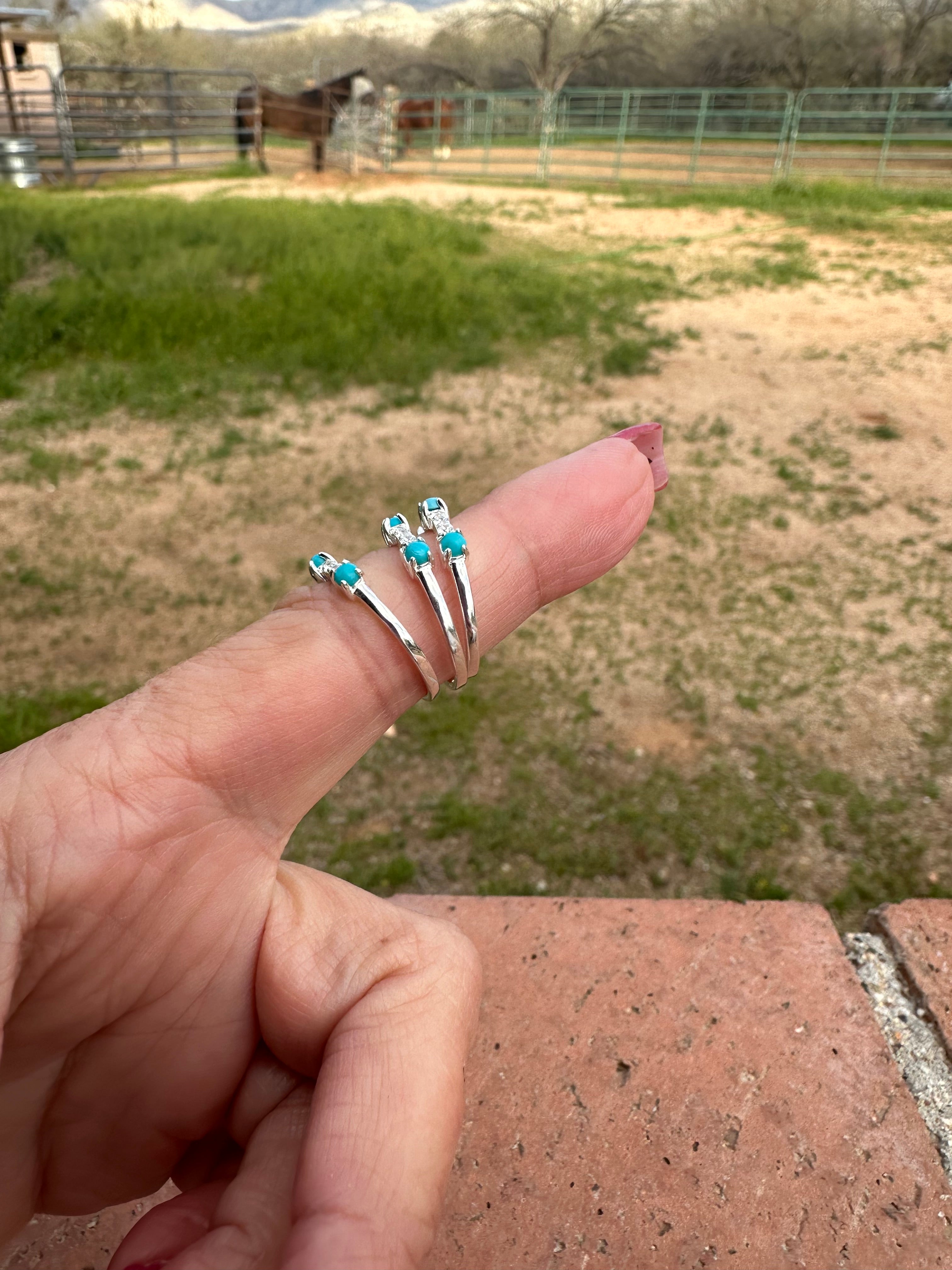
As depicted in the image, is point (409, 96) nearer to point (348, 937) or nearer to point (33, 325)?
point (33, 325)

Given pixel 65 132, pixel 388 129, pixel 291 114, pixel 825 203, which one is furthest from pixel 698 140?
pixel 65 132

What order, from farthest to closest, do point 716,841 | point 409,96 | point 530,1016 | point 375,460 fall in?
1. point 409,96
2. point 375,460
3. point 716,841
4. point 530,1016

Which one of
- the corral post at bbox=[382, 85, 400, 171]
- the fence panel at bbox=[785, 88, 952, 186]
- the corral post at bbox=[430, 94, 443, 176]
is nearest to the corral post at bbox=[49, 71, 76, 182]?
the corral post at bbox=[382, 85, 400, 171]

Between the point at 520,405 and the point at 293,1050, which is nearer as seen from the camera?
the point at 293,1050

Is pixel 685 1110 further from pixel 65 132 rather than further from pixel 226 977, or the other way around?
pixel 65 132

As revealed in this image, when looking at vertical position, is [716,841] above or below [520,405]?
below

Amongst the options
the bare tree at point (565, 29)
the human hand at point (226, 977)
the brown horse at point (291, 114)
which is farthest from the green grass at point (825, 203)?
the bare tree at point (565, 29)

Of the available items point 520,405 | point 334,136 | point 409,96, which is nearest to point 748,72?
point 409,96

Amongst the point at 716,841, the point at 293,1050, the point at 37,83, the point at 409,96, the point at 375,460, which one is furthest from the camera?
the point at 409,96
